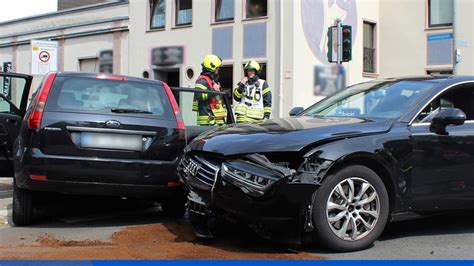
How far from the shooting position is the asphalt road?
4633 mm

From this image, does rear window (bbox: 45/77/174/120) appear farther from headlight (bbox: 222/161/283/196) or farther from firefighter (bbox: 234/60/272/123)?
firefighter (bbox: 234/60/272/123)

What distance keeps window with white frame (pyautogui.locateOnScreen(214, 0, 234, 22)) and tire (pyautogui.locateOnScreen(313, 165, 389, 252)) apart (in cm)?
1761

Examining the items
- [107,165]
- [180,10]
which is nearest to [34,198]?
[107,165]

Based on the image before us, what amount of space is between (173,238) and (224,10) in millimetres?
17840

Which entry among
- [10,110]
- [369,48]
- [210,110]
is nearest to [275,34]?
[369,48]

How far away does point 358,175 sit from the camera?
468 cm

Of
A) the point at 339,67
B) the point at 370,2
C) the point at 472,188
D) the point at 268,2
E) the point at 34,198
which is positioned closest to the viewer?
the point at 339,67

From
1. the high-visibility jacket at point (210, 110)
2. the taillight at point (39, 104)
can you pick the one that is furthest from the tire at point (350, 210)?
the high-visibility jacket at point (210, 110)

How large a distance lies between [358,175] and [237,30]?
17.4 meters

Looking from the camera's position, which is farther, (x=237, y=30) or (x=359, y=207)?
(x=237, y=30)

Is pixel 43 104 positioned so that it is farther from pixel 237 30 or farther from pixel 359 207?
pixel 237 30

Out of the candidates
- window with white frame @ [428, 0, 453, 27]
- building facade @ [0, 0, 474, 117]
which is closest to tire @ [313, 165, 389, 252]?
building facade @ [0, 0, 474, 117]

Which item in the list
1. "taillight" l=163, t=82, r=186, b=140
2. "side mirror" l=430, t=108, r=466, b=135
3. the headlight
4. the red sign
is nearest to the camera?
the headlight

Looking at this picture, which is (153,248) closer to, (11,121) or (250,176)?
(250,176)
